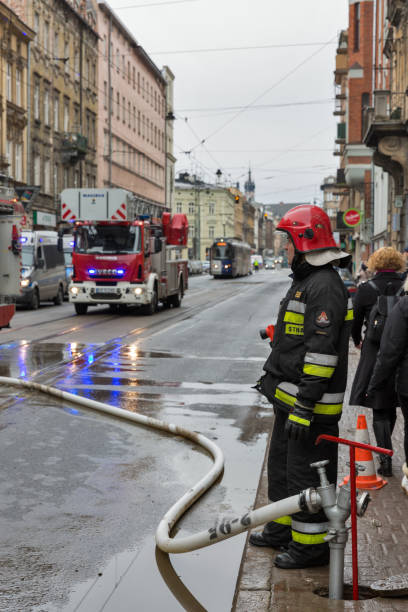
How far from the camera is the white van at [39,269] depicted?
86.8 ft

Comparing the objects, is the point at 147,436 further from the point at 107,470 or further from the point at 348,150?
the point at 348,150

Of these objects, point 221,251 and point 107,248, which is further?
point 221,251

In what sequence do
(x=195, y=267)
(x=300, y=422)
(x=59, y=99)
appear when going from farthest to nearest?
1. (x=195, y=267)
2. (x=59, y=99)
3. (x=300, y=422)

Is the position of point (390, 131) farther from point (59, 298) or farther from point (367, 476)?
point (367, 476)

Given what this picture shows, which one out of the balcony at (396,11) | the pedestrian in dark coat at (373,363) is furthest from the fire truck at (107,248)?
the pedestrian in dark coat at (373,363)

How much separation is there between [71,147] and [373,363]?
149 feet

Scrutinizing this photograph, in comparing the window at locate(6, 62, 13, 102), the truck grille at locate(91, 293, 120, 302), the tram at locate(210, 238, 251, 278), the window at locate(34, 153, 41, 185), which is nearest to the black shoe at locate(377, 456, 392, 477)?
the truck grille at locate(91, 293, 120, 302)

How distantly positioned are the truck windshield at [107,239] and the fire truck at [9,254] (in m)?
8.42

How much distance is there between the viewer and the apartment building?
1778 inches

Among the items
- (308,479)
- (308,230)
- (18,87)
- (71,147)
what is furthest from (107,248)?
(71,147)

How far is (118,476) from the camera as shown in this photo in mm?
6297

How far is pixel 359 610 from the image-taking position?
3.81 metres

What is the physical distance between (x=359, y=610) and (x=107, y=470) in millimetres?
3026

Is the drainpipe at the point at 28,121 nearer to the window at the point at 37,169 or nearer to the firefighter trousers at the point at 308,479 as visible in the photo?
the window at the point at 37,169
